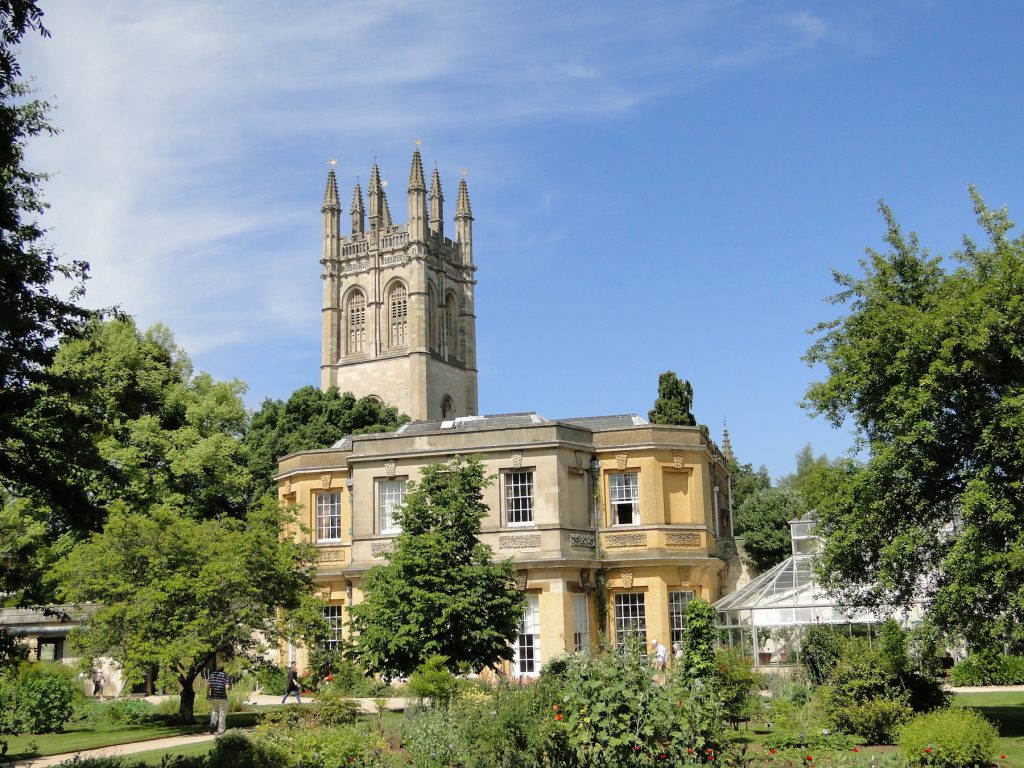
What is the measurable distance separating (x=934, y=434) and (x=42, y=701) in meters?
19.6

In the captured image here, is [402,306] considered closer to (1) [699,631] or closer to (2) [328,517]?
(2) [328,517]

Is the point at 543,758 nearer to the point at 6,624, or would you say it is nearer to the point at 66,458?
the point at 66,458

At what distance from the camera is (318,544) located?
35375 mm

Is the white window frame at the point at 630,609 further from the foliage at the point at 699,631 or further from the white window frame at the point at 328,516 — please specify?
the white window frame at the point at 328,516

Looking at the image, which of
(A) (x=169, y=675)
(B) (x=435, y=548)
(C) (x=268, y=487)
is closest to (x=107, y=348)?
(C) (x=268, y=487)

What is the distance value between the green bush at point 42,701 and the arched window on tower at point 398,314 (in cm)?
6657

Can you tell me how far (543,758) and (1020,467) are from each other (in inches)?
383

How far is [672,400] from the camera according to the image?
4706 centimetres

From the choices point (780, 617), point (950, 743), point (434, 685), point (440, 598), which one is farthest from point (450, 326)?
point (950, 743)

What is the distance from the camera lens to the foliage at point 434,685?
20.7 meters

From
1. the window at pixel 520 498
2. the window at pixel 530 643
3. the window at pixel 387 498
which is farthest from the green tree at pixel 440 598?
the window at pixel 387 498

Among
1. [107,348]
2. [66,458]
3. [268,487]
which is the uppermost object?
[107,348]

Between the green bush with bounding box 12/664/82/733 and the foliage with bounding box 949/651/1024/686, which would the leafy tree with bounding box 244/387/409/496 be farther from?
the foliage with bounding box 949/651/1024/686

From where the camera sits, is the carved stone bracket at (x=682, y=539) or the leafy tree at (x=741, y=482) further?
the leafy tree at (x=741, y=482)
